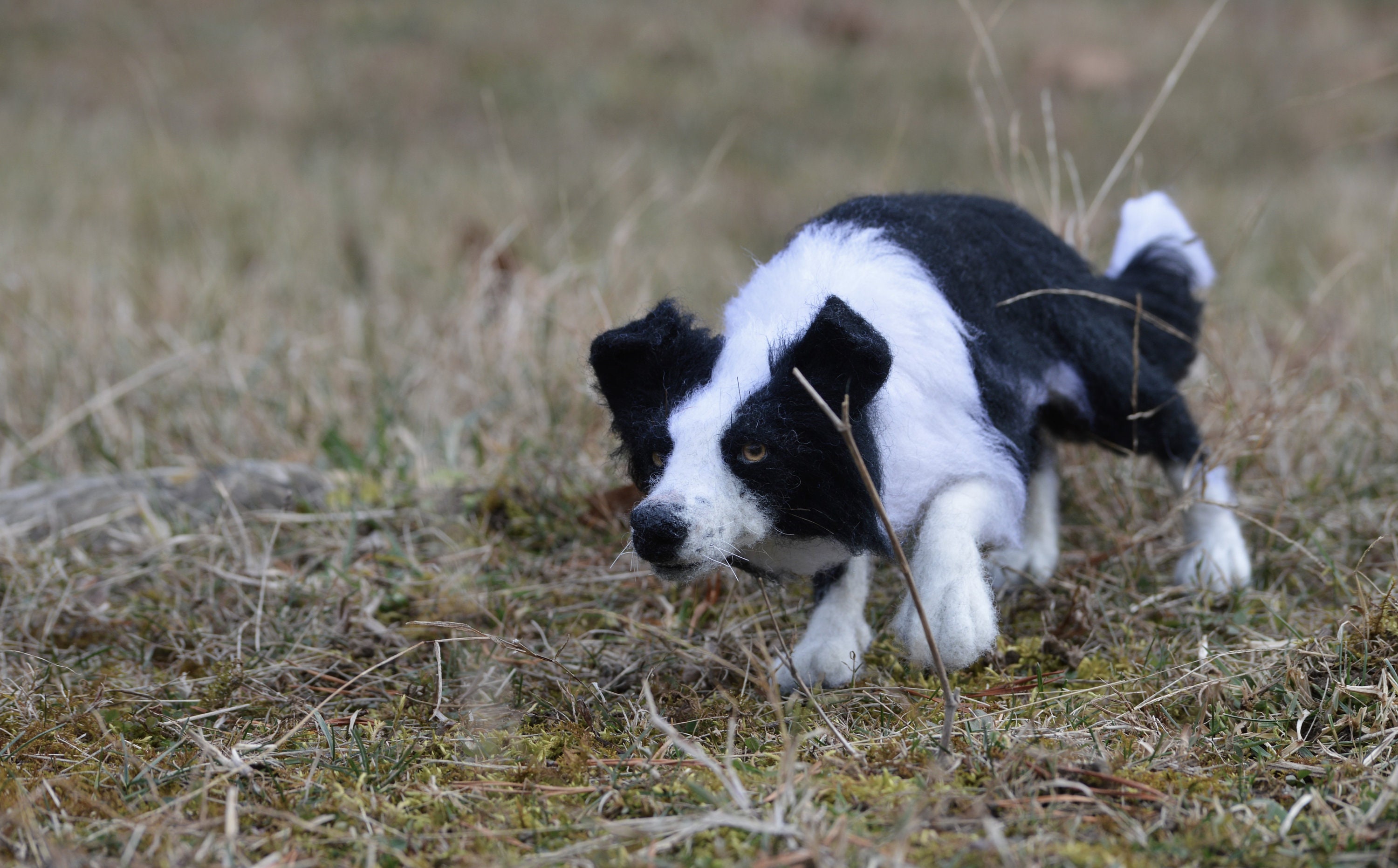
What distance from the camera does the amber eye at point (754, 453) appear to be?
2.09m

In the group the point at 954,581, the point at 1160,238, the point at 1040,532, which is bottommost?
the point at 1040,532

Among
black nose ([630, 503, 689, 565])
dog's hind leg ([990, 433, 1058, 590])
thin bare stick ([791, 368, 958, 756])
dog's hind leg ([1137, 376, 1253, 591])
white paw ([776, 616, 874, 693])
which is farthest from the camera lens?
dog's hind leg ([990, 433, 1058, 590])

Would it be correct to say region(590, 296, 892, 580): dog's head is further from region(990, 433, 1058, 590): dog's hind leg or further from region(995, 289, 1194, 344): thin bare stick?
region(990, 433, 1058, 590): dog's hind leg

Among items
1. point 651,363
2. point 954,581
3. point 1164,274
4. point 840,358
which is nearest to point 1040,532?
point 1164,274

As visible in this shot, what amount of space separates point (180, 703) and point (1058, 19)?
15532mm

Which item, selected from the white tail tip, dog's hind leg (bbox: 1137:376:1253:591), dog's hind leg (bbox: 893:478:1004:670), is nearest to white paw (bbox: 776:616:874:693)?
dog's hind leg (bbox: 893:478:1004:670)

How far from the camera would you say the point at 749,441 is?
2076 millimetres

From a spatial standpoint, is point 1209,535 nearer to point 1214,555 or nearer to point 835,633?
point 1214,555

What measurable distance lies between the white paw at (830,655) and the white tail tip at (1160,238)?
140 centimetres

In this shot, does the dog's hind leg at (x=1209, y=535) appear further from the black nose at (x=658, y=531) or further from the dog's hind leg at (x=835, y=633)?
the black nose at (x=658, y=531)

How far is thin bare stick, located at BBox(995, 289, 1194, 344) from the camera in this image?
2.55m

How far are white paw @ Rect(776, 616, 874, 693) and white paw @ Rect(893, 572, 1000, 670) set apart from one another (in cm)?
25

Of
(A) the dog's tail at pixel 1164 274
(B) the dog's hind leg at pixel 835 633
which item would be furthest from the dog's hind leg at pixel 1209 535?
(B) the dog's hind leg at pixel 835 633

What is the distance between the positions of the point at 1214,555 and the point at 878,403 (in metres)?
1.34
